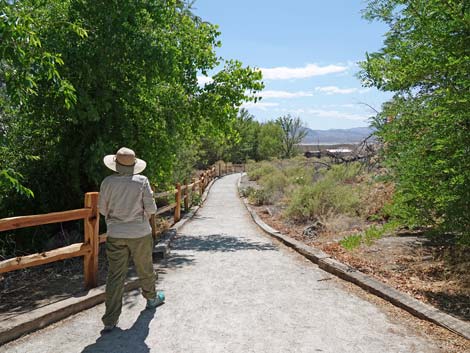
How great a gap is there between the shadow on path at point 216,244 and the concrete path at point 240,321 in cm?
184

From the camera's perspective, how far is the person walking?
482 centimetres

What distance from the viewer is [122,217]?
490 centimetres

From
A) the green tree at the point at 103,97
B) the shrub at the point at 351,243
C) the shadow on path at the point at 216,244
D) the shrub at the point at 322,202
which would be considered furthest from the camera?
the shrub at the point at 322,202

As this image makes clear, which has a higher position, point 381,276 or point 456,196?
point 456,196

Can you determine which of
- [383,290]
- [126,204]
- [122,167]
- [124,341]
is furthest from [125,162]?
[383,290]

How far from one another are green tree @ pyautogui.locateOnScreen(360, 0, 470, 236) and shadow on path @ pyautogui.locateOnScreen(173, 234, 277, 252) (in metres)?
3.94

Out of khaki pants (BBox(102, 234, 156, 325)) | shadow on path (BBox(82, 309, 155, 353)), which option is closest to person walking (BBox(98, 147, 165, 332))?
khaki pants (BBox(102, 234, 156, 325))

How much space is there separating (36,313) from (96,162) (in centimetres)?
373

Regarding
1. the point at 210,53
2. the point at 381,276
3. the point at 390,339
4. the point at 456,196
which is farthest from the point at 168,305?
the point at 210,53

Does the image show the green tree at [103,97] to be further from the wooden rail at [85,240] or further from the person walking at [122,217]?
Answer: the person walking at [122,217]

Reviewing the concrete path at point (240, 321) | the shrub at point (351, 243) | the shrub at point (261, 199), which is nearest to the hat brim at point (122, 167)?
the concrete path at point (240, 321)

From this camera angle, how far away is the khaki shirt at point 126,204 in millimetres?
4863

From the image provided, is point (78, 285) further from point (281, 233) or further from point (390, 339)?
point (281, 233)

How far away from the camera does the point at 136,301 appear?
5.82 metres
